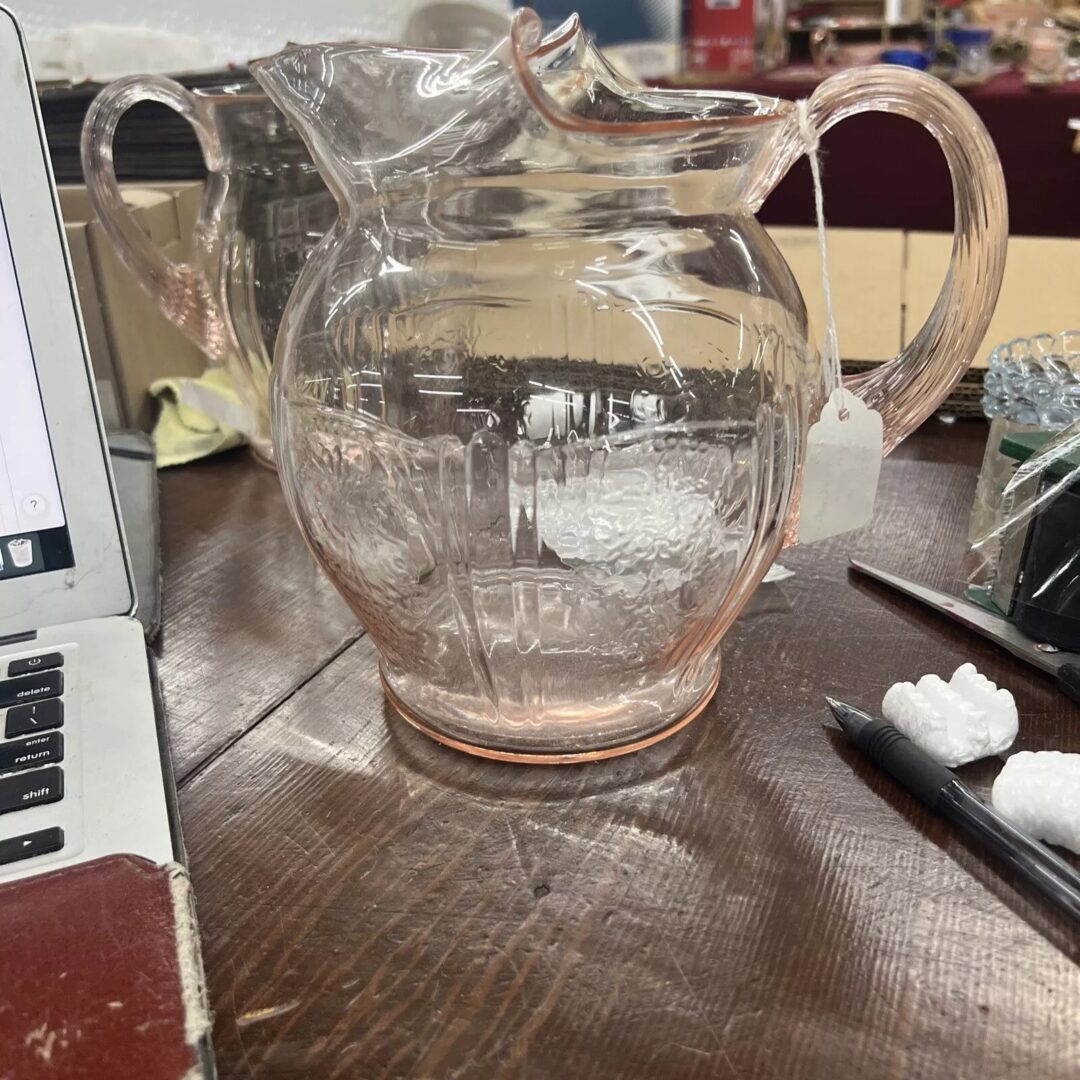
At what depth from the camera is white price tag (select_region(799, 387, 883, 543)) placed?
0.34m

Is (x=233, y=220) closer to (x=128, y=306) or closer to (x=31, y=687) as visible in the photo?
(x=128, y=306)

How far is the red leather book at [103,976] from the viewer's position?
222 millimetres

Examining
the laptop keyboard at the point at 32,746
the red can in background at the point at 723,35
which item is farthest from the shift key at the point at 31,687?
the red can in background at the point at 723,35

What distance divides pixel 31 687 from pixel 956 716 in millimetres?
294

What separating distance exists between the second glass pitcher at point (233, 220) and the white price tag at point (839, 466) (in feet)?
0.93

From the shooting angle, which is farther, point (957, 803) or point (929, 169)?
point (929, 169)

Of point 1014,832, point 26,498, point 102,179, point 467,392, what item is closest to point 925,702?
point 1014,832

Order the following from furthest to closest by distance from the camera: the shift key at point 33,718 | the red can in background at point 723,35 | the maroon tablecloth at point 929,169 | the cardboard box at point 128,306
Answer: the red can in background at point 723,35
the maroon tablecloth at point 929,169
the cardboard box at point 128,306
the shift key at point 33,718

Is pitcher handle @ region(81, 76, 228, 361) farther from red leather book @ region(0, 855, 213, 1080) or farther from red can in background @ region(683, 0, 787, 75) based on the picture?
red can in background @ region(683, 0, 787, 75)

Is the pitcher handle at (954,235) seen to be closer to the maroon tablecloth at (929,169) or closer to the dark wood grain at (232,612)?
the dark wood grain at (232,612)

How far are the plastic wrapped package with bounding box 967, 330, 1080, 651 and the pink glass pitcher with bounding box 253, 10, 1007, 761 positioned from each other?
0.05 metres

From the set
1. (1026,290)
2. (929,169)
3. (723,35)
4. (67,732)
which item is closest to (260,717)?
(67,732)

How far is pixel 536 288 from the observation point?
0.32 meters

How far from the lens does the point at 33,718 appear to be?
1.09 feet
